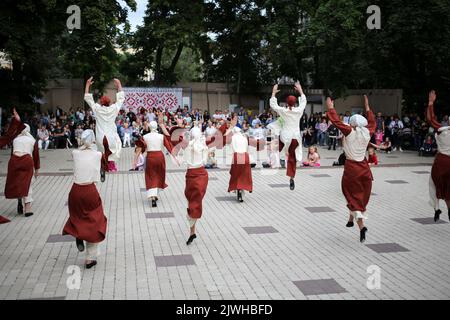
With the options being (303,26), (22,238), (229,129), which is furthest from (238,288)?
(303,26)

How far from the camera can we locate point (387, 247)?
848cm

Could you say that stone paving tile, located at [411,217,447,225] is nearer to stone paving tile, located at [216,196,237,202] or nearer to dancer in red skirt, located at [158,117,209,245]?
stone paving tile, located at [216,196,237,202]

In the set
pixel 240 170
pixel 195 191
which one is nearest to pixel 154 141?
→ pixel 240 170

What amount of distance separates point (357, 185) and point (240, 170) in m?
4.08

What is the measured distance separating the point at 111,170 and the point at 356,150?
9.84m

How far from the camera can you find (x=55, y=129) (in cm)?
2555

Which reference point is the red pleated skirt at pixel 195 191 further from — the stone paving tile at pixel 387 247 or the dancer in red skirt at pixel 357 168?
the stone paving tile at pixel 387 247

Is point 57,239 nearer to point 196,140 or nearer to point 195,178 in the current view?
point 195,178

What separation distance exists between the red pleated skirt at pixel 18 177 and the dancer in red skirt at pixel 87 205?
12.3 ft

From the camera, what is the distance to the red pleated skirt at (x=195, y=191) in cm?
862

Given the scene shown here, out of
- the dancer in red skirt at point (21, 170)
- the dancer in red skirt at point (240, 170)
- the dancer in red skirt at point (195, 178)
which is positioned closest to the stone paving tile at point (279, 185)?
the dancer in red skirt at point (240, 170)

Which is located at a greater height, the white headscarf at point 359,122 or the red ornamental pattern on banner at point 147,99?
the red ornamental pattern on banner at point 147,99
